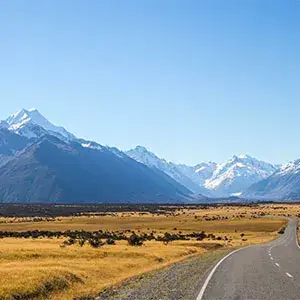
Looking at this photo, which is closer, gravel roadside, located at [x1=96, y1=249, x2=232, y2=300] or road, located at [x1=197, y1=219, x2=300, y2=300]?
road, located at [x1=197, y1=219, x2=300, y2=300]

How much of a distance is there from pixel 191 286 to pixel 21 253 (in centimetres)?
1946

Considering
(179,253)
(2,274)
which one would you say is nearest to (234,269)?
(2,274)

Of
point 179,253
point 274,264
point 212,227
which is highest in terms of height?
point 274,264

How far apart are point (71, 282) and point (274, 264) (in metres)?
14.6

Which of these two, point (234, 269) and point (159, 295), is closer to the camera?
point (159, 295)

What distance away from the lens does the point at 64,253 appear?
142ft

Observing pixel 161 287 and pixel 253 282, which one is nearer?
pixel 161 287

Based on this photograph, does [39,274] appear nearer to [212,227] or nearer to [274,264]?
[274,264]

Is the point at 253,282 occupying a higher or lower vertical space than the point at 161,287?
higher

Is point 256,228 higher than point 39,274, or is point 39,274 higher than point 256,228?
point 39,274

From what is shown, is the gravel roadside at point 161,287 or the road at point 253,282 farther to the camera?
the gravel roadside at point 161,287

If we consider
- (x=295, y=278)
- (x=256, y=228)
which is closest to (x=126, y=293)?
(x=295, y=278)

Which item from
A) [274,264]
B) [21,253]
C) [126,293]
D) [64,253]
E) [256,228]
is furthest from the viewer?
[256,228]

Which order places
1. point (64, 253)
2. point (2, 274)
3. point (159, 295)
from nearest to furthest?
point (159, 295) < point (2, 274) < point (64, 253)
